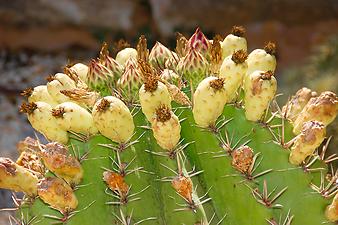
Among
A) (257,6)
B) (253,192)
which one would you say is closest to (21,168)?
(253,192)

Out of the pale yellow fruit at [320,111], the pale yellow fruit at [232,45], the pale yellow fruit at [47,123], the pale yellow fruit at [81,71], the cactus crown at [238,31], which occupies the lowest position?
the pale yellow fruit at [320,111]

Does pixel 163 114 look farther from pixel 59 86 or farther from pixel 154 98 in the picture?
pixel 59 86

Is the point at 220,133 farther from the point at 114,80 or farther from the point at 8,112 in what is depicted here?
the point at 8,112

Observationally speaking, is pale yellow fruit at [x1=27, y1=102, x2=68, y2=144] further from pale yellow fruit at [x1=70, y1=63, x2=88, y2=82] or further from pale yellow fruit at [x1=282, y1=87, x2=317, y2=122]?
pale yellow fruit at [x1=282, y1=87, x2=317, y2=122]

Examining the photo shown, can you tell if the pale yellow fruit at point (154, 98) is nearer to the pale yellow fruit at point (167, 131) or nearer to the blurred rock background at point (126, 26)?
the pale yellow fruit at point (167, 131)

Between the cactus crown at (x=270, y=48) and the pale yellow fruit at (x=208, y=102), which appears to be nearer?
the pale yellow fruit at (x=208, y=102)

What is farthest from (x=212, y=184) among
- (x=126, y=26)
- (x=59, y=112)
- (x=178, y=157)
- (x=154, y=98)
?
(x=126, y=26)

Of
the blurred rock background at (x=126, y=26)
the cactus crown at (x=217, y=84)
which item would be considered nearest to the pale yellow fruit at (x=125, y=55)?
the cactus crown at (x=217, y=84)
